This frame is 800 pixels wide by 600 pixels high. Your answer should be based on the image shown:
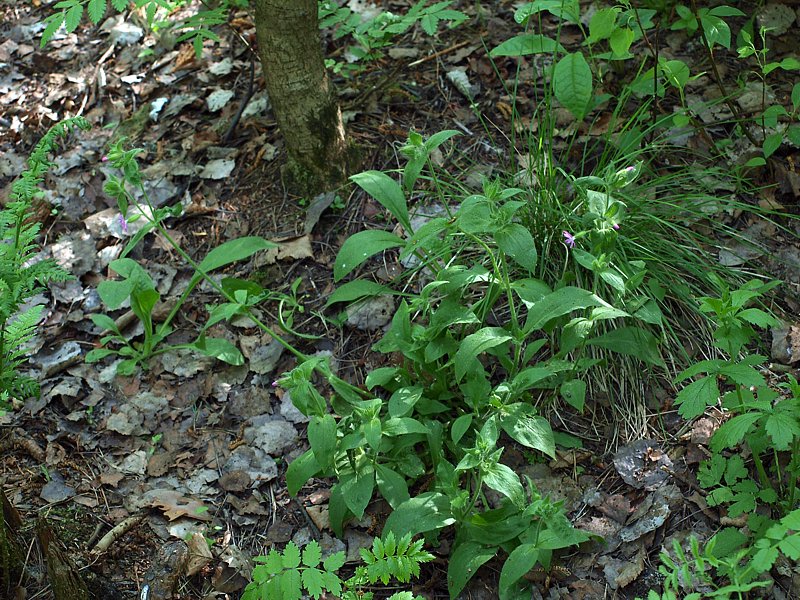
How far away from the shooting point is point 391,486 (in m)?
2.45

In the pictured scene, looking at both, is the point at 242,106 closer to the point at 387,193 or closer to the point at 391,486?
the point at 387,193

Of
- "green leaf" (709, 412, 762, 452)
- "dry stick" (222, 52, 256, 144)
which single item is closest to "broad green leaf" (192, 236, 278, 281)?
"dry stick" (222, 52, 256, 144)

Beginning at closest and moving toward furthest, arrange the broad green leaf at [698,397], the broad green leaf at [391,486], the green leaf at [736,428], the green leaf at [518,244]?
the green leaf at [736,428]
the broad green leaf at [698,397]
the green leaf at [518,244]
the broad green leaf at [391,486]

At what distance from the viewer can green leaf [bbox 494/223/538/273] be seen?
7.59 feet

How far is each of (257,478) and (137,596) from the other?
0.57 m

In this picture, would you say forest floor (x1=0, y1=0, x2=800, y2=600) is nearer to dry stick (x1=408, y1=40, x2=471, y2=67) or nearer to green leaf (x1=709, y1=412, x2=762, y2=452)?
dry stick (x1=408, y1=40, x2=471, y2=67)

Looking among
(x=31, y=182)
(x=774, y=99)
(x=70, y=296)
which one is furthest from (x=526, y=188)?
(x=70, y=296)

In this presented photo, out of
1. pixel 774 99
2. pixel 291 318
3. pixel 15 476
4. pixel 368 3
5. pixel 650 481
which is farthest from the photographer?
pixel 368 3

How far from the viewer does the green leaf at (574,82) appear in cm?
288

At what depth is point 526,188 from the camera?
126 inches

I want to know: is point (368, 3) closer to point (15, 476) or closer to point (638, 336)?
point (638, 336)

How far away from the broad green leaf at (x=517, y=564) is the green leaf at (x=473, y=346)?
0.54m

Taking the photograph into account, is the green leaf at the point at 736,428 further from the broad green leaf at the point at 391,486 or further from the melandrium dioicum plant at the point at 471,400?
the broad green leaf at the point at 391,486

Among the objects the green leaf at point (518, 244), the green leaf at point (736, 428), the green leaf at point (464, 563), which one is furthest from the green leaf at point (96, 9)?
the green leaf at point (736, 428)
